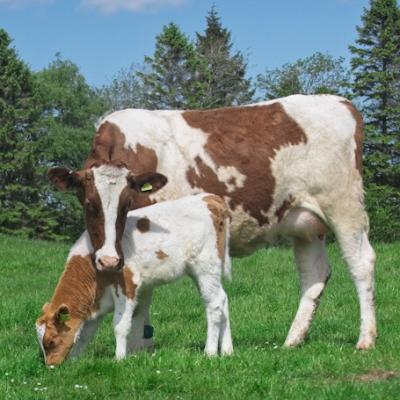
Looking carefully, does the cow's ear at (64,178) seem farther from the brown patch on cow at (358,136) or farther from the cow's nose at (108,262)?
the brown patch on cow at (358,136)

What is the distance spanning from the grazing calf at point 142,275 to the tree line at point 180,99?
36.3m

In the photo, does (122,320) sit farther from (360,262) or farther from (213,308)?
(360,262)

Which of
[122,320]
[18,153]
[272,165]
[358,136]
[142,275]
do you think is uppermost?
[18,153]

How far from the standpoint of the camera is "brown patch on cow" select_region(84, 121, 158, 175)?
352 inches

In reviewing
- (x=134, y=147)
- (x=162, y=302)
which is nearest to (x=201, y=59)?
(x=162, y=302)

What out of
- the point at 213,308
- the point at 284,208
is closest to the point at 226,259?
the point at 213,308

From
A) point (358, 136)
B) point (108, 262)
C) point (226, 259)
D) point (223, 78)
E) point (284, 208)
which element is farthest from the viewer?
point (223, 78)

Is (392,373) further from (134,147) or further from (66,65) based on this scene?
(66,65)

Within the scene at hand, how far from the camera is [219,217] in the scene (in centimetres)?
876

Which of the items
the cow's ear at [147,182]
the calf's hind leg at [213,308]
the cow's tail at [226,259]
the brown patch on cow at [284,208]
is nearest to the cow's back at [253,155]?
the brown patch on cow at [284,208]

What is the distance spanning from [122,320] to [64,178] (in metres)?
1.50

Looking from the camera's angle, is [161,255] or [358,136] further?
[358,136]

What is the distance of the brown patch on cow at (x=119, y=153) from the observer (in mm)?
8930

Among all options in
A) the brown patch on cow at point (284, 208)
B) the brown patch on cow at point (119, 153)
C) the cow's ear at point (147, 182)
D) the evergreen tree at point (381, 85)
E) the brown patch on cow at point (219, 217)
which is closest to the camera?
the cow's ear at point (147, 182)
